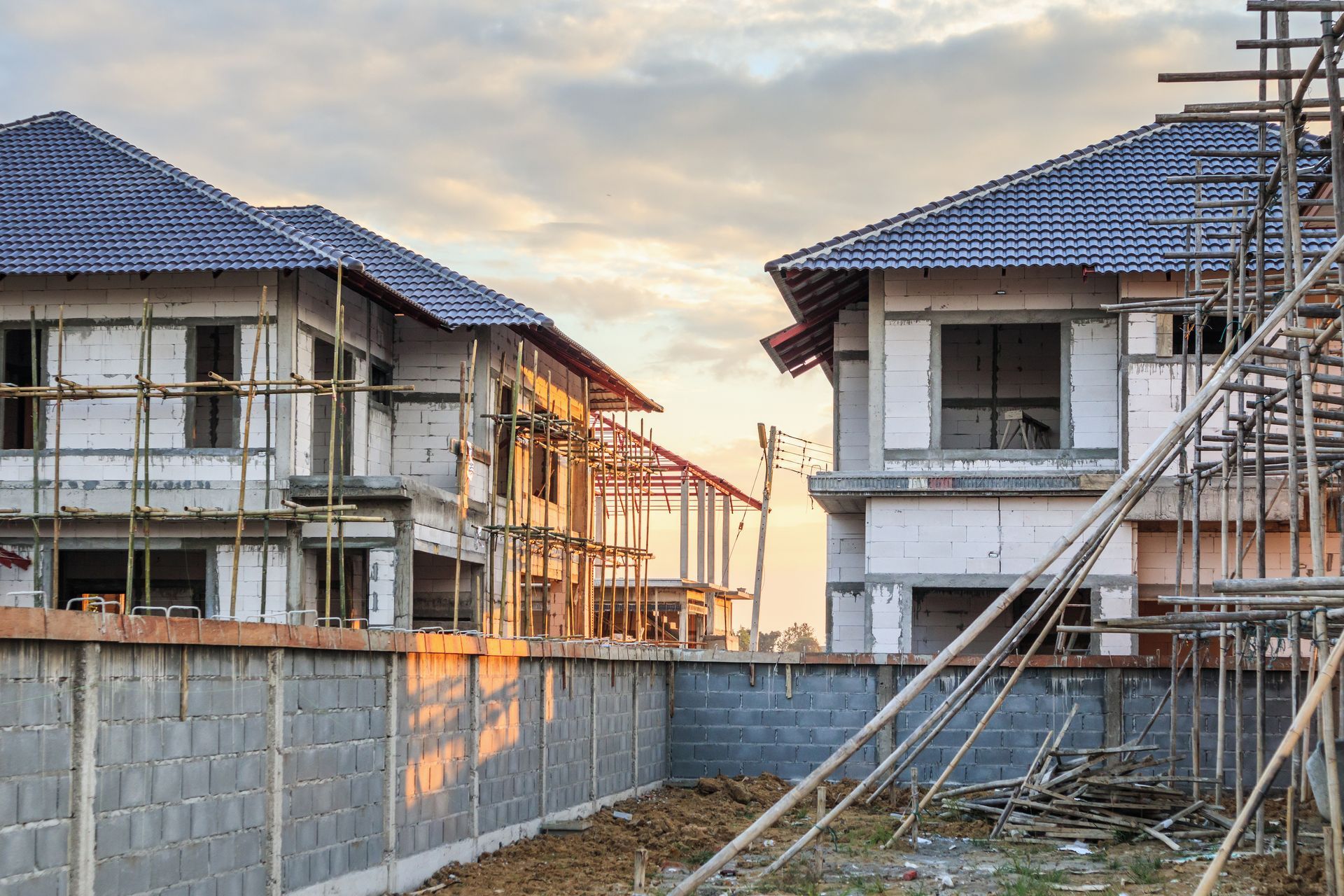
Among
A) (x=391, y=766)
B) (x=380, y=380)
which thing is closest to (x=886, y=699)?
(x=391, y=766)

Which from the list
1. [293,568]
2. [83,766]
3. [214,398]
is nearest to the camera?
[83,766]

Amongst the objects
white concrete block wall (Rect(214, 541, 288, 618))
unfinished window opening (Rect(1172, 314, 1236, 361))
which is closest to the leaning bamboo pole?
unfinished window opening (Rect(1172, 314, 1236, 361))

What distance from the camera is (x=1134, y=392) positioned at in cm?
2031

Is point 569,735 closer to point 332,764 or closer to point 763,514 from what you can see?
point 332,764

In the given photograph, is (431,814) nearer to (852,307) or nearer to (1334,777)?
(1334,777)

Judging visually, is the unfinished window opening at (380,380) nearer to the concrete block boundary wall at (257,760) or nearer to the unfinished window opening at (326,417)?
the unfinished window opening at (326,417)

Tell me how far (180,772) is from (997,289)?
48.2 feet

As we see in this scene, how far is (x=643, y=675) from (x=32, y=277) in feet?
29.3

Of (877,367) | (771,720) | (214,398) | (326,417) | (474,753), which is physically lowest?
(771,720)

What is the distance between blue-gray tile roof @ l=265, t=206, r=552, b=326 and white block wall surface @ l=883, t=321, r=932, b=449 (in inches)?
186

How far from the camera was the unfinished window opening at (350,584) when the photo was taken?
20.5 meters

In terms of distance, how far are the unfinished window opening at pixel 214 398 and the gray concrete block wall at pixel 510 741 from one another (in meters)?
6.75

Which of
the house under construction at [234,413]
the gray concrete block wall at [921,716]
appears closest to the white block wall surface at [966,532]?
the gray concrete block wall at [921,716]

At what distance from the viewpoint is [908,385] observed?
20.9 meters
